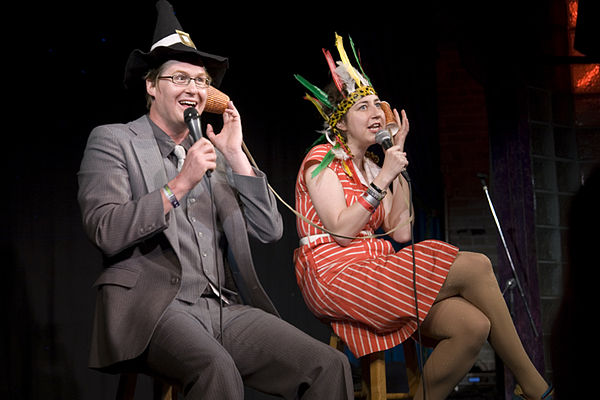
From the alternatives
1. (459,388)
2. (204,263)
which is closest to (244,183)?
(204,263)

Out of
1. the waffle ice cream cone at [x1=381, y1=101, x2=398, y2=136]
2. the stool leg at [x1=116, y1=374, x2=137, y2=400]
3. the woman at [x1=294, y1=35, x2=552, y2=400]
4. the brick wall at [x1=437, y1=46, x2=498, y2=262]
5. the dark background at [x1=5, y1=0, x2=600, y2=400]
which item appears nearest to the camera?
the stool leg at [x1=116, y1=374, x2=137, y2=400]

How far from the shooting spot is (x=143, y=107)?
11.6 feet

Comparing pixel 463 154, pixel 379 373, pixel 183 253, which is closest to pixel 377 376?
pixel 379 373

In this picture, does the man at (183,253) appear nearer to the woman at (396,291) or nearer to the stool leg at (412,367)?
the woman at (396,291)

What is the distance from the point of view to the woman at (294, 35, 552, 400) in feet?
7.50

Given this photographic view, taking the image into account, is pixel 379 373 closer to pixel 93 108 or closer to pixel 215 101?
pixel 215 101

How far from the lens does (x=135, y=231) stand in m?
1.85

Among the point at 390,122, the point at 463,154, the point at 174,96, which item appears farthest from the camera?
the point at 463,154

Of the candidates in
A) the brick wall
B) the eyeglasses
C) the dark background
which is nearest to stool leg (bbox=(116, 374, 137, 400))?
the eyeglasses

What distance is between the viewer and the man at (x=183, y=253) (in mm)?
1844

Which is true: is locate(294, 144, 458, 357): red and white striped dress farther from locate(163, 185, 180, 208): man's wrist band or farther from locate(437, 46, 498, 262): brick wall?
locate(437, 46, 498, 262): brick wall

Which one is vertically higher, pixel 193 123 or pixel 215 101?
pixel 215 101

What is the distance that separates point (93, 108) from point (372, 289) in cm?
185

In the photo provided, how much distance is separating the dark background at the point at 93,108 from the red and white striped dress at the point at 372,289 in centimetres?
143
